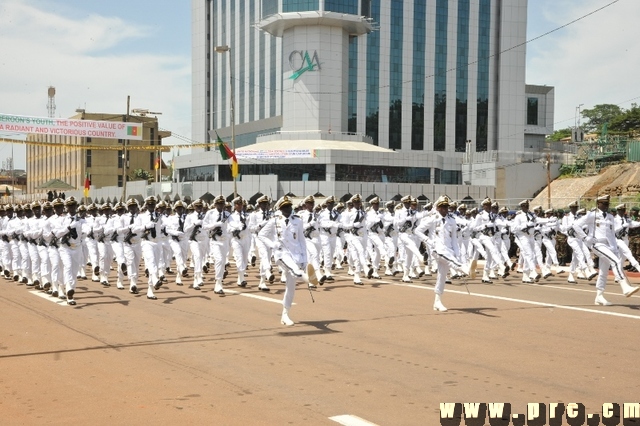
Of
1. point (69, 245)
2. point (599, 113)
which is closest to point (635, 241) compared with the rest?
point (69, 245)

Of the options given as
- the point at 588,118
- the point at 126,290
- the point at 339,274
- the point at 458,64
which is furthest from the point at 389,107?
the point at 126,290

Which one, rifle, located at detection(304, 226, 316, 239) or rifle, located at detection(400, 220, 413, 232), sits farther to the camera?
rifle, located at detection(400, 220, 413, 232)

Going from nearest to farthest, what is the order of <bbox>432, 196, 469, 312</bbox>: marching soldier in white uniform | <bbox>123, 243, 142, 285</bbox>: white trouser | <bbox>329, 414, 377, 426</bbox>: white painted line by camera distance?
<bbox>329, 414, 377, 426</bbox>: white painted line
<bbox>432, 196, 469, 312</bbox>: marching soldier in white uniform
<bbox>123, 243, 142, 285</bbox>: white trouser

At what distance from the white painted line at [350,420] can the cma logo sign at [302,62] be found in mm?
73054

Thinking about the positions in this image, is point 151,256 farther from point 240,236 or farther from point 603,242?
point 603,242

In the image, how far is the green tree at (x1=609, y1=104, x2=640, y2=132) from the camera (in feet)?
260

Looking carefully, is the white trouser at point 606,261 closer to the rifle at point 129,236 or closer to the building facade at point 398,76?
the rifle at point 129,236

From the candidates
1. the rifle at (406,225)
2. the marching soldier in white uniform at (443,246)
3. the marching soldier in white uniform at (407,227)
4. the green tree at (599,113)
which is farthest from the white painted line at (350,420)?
the green tree at (599,113)

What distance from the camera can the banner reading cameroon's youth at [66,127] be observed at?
47.0 meters

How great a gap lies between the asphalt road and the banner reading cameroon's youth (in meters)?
33.8

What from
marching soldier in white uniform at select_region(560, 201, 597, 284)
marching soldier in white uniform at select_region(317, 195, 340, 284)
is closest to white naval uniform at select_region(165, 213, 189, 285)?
marching soldier in white uniform at select_region(317, 195, 340, 284)

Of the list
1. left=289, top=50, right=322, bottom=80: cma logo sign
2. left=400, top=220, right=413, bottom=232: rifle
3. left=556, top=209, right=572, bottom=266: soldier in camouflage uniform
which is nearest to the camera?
left=400, top=220, right=413, bottom=232: rifle

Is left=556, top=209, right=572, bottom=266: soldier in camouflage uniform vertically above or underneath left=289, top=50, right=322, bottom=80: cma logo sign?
underneath

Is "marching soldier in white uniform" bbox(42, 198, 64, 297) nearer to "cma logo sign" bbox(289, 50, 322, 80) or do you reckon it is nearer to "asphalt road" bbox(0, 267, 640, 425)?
"asphalt road" bbox(0, 267, 640, 425)
